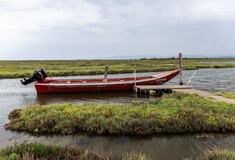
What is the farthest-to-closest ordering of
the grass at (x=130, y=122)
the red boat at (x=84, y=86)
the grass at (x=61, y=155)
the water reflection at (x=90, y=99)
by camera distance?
1. the red boat at (x=84, y=86)
2. the water reflection at (x=90, y=99)
3. the grass at (x=130, y=122)
4. the grass at (x=61, y=155)

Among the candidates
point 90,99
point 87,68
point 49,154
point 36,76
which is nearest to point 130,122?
point 49,154

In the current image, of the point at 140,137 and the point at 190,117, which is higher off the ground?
the point at 190,117

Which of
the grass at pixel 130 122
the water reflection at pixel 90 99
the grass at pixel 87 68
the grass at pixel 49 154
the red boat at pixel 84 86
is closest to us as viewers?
the grass at pixel 49 154

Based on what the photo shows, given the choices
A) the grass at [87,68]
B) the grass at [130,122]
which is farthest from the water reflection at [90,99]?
the grass at [87,68]

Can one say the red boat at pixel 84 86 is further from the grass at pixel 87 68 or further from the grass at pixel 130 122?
the grass at pixel 87 68

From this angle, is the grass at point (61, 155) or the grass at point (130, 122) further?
the grass at point (130, 122)

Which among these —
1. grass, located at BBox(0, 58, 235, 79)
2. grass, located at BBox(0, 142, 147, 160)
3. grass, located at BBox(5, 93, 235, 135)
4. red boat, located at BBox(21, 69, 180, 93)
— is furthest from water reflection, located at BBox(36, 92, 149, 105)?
grass, located at BBox(0, 58, 235, 79)

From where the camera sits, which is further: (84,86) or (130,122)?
(84,86)

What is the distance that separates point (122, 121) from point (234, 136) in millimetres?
5350

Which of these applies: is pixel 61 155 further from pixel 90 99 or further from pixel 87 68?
pixel 87 68

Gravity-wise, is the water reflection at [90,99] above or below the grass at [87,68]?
below

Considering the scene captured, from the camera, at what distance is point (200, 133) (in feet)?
28.7

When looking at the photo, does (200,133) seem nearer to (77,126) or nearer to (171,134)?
(171,134)

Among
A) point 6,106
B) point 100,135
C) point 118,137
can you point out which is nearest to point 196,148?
point 118,137
